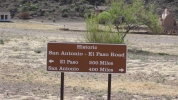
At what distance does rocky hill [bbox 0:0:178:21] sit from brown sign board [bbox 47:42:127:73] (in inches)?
3180

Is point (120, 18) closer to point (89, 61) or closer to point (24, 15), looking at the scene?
point (89, 61)

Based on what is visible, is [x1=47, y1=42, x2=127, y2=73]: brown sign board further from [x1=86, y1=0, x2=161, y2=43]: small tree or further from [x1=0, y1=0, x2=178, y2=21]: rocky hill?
[x1=0, y1=0, x2=178, y2=21]: rocky hill

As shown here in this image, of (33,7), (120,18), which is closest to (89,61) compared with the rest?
(120,18)

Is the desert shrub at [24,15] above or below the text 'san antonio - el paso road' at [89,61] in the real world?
below

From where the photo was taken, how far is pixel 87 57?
8914 mm

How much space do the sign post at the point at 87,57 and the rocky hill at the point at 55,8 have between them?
8078cm

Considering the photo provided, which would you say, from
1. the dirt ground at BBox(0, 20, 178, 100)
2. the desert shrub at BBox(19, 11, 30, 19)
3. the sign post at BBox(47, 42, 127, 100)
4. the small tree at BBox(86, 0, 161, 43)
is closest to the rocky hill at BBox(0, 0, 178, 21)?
the desert shrub at BBox(19, 11, 30, 19)

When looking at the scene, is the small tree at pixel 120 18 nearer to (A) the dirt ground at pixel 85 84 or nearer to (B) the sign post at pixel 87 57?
(A) the dirt ground at pixel 85 84

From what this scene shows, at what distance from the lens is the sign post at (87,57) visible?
29.2ft

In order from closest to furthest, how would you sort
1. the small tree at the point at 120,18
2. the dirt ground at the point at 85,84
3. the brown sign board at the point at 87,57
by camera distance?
the brown sign board at the point at 87,57 < the dirt ground at the point at 85,84 < the small tree at the point at 120,18

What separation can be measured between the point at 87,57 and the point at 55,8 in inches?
3588

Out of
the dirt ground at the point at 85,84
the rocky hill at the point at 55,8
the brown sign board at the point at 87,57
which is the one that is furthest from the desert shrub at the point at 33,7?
the brown sign board at the point at 87,57

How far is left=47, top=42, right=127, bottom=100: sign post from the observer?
29.2 feet

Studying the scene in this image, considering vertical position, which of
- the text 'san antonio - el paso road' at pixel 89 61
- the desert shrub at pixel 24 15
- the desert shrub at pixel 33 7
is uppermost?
the desert shrub at pixel 33 7
